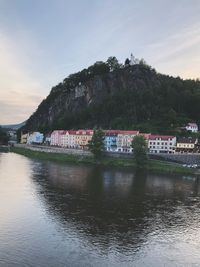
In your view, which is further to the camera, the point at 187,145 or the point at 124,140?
the point at 124,140

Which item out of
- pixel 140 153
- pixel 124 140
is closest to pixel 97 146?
pixel 140 153

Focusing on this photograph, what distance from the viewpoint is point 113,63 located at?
153 metres

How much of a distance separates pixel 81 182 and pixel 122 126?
212ft

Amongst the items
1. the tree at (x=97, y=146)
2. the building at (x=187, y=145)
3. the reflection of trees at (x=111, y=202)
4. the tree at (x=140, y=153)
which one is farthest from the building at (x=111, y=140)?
the reflection of trees at (x=111, y=202)

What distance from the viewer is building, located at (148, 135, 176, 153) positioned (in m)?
96.5

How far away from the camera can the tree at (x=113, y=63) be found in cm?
15212

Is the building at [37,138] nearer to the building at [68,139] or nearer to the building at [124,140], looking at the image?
the building at [68,139]

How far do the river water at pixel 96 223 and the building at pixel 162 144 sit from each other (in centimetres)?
4241

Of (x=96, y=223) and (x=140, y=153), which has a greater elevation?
(x=140, y=153)

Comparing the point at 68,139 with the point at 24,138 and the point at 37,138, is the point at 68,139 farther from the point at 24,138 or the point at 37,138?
the point at 24,138

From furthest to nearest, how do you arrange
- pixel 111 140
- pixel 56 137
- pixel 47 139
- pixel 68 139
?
pixel 47 139 → pixel 56 137 → pixel 68 139 → pixel 111 140

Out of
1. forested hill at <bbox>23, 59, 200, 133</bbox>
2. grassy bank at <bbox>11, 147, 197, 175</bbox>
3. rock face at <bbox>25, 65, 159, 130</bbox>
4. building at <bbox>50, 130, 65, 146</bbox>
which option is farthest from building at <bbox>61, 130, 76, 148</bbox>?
grassy bank at <bbox>11, 147, 197, 175</bbox>

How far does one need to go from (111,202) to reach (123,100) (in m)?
89.0

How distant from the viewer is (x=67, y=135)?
404 feet
